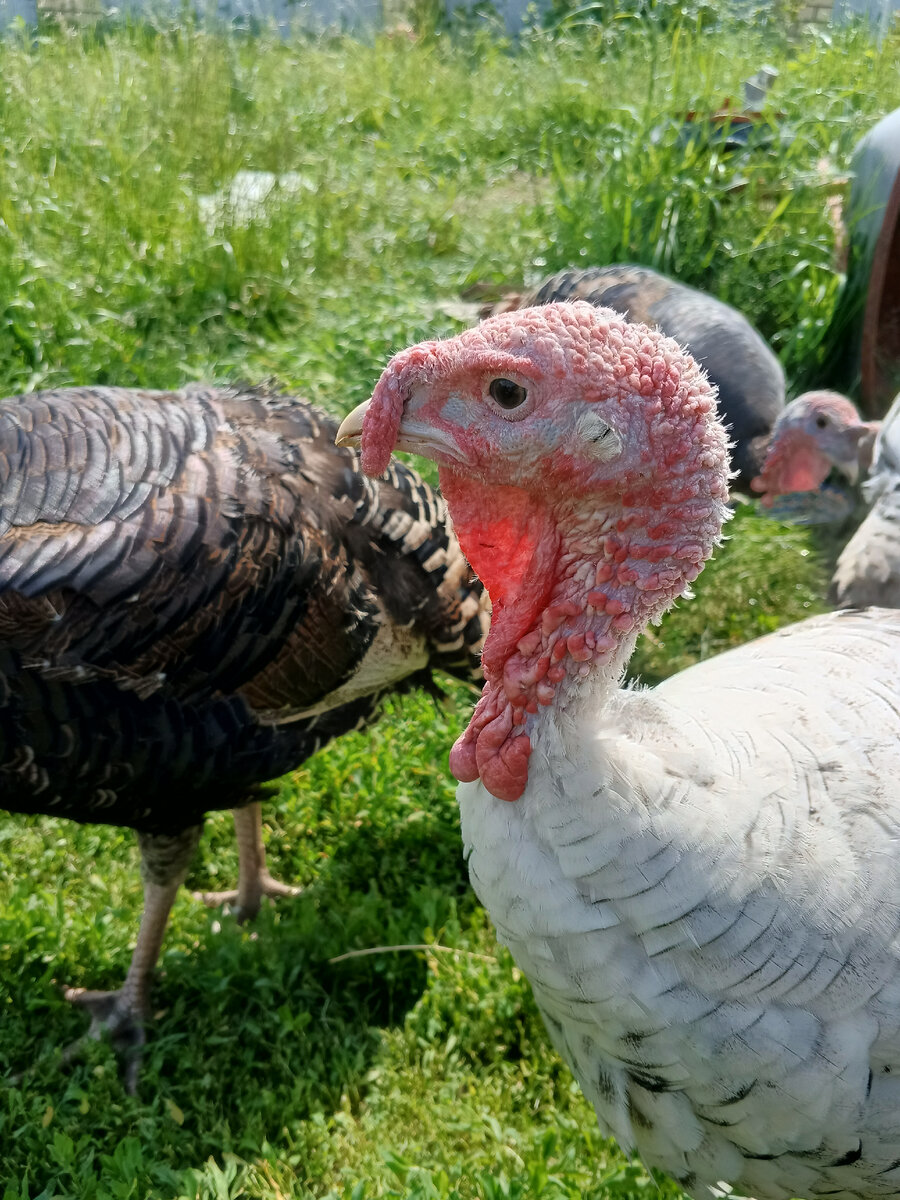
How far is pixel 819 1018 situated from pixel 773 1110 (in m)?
0.18

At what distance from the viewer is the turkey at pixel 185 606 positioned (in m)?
2.41

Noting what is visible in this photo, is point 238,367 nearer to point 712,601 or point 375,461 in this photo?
point 712,601

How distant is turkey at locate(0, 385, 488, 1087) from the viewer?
2.41 meters

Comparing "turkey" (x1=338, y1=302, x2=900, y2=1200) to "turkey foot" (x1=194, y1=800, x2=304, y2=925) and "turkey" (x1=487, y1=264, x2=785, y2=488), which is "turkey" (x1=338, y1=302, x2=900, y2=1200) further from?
"turkey" (x1=487, y1=264, x2=785, y2=488)

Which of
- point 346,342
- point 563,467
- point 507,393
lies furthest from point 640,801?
point 346,342

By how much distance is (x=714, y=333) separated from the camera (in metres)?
4.61

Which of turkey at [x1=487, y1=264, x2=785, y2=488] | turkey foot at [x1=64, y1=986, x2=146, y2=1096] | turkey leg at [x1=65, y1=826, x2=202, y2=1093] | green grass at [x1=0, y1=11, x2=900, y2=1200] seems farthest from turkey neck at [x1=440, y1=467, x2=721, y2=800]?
turkey at [x1=487, y1=264, x2=785, y2=488]

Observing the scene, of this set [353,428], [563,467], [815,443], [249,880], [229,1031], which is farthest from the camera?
[815,443]

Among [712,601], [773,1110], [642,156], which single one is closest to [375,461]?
[773,1110]

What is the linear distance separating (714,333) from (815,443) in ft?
2.13

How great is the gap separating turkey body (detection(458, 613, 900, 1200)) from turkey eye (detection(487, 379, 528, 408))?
485 mm

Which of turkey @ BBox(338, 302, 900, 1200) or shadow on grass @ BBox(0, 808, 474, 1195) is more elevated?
turkey @ BBox(338, 302, 900, 1200)

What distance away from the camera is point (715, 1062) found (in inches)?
63.4

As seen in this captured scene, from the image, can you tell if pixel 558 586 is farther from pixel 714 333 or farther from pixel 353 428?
pixel 714 333
